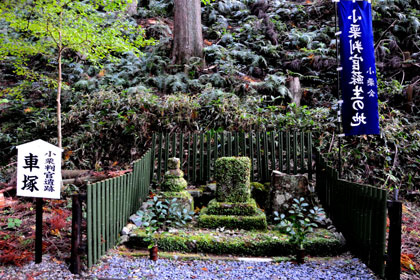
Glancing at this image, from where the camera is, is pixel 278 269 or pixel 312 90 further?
pixel 312 90

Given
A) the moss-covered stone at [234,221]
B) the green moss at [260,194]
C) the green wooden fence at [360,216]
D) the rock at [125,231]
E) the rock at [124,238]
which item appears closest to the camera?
the green wooden fence at [360,216]

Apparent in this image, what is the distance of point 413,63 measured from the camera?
9094 millimetres

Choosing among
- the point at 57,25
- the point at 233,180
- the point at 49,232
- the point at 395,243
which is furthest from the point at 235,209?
the point at 57,25

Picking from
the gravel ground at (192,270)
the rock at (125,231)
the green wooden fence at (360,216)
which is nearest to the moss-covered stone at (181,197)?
the rock at (125,231)

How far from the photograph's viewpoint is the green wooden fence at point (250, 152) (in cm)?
619

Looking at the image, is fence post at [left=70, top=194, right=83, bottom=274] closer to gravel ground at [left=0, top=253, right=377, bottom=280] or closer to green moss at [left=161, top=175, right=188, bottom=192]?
gravel ground at [left=0, top=253, right=377, bottom=280]

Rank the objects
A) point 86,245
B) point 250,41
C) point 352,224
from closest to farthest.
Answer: point 86,245
point 352,224
point 250,41

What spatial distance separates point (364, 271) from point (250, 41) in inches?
413

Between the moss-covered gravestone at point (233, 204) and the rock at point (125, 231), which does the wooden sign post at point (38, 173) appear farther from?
the moss-covered gravestone at point (233, 204)

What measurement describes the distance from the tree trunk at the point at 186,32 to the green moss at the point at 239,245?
747cm

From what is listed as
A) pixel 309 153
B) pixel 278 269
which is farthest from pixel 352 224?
pixel 309 153

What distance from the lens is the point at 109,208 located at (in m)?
3.84

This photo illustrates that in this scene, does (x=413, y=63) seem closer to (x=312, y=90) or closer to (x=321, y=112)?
(x=312, y=90)

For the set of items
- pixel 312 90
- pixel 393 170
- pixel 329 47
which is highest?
pixel 329 47
